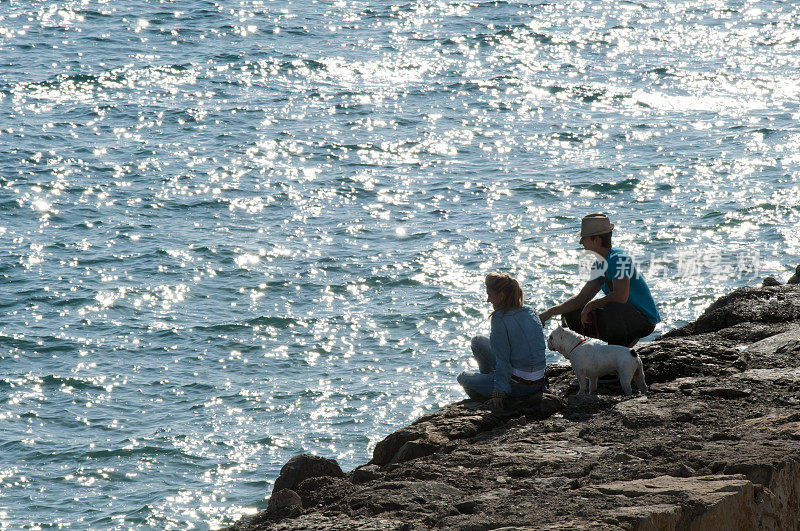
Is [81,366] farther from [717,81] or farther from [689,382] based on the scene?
[717,81]

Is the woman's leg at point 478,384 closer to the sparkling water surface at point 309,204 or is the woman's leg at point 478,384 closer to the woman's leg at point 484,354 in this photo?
the woman's leg at point 484,354

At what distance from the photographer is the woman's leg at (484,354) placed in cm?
924

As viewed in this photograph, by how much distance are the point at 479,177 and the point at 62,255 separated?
30.5 ft

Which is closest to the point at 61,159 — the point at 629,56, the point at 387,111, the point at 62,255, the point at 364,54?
the point at 62,255

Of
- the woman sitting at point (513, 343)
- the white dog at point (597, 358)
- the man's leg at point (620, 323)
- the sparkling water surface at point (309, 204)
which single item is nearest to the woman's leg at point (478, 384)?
the woman sitting at point (513, 343)

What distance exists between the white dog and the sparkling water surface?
4.87 m

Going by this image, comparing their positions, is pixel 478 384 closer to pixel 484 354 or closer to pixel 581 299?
pixel 484 354

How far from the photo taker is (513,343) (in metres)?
8.60

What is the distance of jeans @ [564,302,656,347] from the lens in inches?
356

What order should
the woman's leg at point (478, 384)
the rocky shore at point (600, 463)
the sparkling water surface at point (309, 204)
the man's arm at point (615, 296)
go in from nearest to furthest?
the rocky shore at point (600, 463) → the man's arm at point (615, 296) → the woman's leg at point (478, 384) → the sparkling water surface at point (309, 204)

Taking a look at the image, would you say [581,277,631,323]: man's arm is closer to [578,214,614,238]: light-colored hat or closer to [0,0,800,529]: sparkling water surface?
[578,214,614,238]: light-colored hat

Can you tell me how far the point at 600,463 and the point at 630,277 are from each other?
2.31 metres

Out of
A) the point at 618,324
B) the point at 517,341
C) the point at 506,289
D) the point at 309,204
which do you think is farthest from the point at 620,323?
the point at 309,204

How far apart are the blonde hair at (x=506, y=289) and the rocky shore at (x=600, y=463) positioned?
909mm
